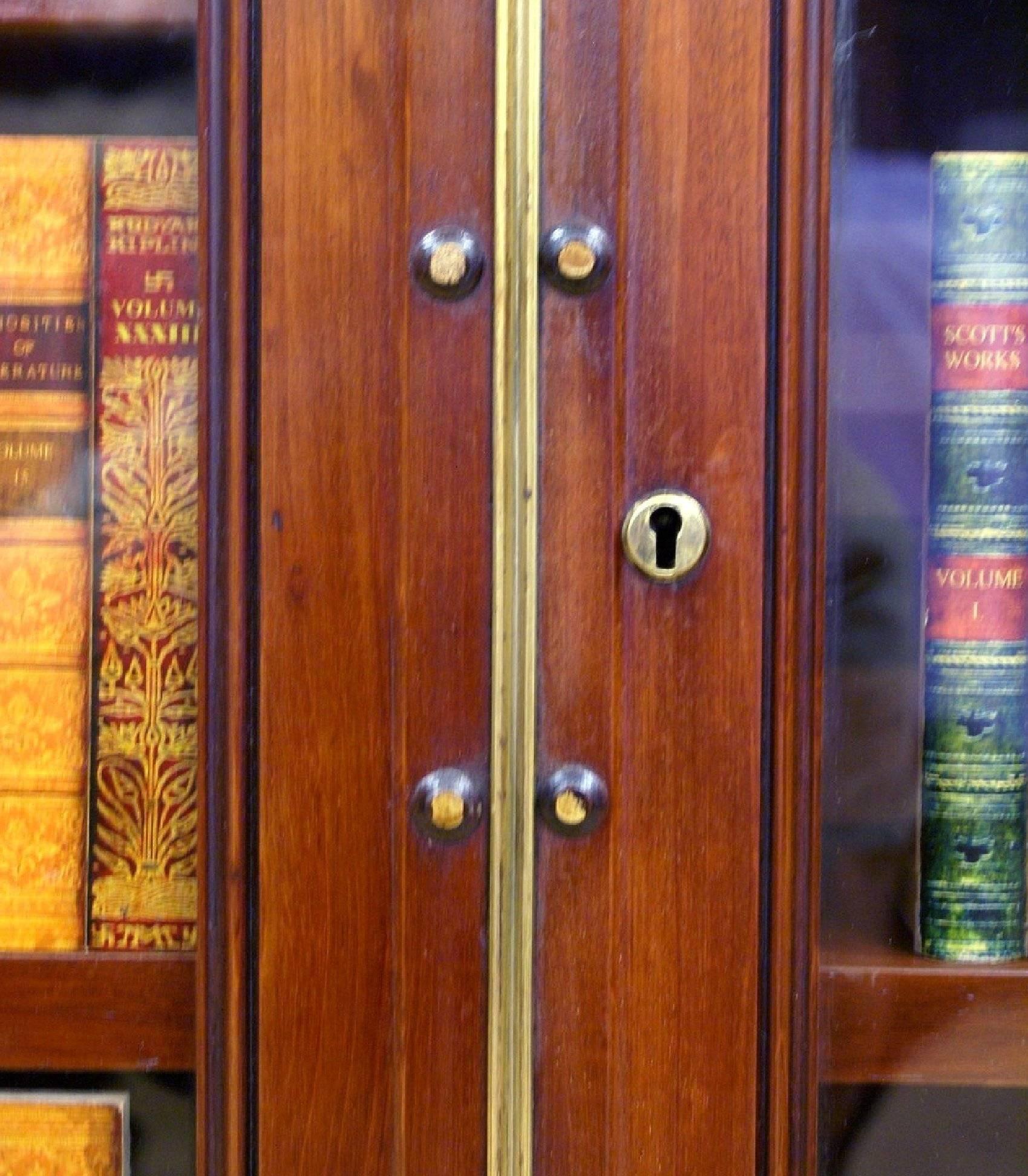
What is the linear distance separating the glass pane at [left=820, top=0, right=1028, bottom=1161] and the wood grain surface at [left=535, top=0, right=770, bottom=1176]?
2.3 inches

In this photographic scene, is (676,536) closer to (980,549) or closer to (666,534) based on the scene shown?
(666,534)

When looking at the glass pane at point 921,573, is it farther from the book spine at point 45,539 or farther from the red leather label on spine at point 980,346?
the book spine at point 45,539

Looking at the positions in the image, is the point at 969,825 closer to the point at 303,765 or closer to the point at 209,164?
the point at 303,765

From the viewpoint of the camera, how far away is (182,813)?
0.51 m


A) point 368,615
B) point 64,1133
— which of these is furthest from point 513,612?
point 64,1133

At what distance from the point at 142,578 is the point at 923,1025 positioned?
398 millimetres

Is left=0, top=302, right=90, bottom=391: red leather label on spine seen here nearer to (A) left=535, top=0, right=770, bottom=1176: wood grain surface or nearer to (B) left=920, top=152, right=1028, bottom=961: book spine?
(A) left=535, top=0, right=770, bottom=1176: wood grain surface

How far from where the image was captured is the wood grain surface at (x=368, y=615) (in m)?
0.47

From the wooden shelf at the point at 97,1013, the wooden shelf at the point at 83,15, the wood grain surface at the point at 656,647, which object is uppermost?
the wooden shelf at the point at 83,15

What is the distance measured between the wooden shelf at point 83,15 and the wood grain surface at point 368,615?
0.24 feet

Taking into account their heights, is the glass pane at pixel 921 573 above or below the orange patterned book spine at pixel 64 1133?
above

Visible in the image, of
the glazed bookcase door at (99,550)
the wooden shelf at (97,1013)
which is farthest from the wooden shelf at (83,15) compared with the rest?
the wooden shelf at (97,1013)

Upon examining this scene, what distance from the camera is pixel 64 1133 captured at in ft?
1.66

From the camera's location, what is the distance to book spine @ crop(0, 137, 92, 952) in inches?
20.2
